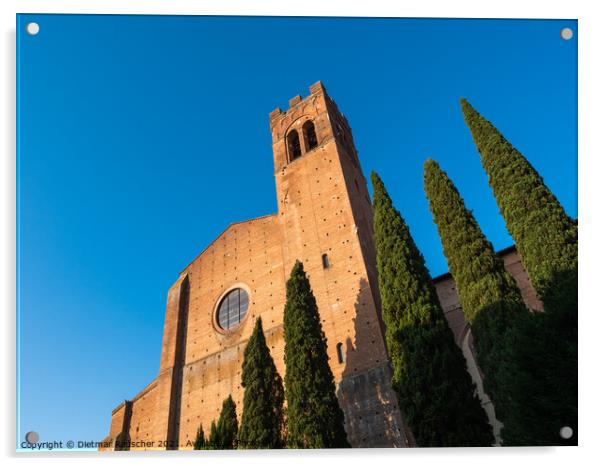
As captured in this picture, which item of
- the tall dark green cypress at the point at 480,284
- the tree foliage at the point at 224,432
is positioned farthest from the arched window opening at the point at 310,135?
the tree foliage at the point at 224,432

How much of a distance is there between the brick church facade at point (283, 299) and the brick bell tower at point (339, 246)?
0.03 m

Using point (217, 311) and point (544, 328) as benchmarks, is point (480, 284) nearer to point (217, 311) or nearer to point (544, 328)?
point (544, 328)

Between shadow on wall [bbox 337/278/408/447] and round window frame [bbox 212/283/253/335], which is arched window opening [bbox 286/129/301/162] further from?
shadow on wall [bbox 337/278/408/447]

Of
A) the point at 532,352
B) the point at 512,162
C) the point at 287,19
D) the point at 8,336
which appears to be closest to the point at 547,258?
the point at 532,352

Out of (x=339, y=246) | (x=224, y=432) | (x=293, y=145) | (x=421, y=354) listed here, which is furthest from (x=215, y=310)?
(x=421, y=354)

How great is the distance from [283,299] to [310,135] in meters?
7.41

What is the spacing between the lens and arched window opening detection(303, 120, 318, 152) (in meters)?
18.4

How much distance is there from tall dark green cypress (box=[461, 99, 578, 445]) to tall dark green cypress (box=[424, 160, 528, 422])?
38 centimetres

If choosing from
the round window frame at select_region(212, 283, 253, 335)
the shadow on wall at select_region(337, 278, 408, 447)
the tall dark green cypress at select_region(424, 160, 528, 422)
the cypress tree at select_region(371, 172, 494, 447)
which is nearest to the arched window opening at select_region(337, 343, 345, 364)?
the shadow on wall at select_region(337, 278, 408, 447)

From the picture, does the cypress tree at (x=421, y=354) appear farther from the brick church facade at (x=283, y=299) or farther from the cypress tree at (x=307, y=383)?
the brick church facade at (x=283, y=299)

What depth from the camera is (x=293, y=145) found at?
18891 mm

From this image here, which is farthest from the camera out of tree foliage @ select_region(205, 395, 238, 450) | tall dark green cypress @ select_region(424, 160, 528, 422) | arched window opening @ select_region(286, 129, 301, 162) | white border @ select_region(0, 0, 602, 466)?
arched window opening @ select_region(286, 129, 301, 162)
